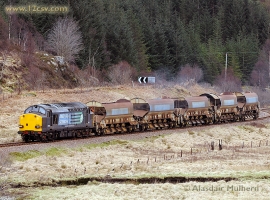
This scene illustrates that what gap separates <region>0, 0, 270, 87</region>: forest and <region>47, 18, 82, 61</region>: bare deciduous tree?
1.43 metres

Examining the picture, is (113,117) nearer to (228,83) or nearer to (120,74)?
(120,74)

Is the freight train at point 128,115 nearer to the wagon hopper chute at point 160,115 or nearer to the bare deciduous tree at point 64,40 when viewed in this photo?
the wagon hopper chute at point 160,115

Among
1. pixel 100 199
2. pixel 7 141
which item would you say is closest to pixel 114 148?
pixel 7 141

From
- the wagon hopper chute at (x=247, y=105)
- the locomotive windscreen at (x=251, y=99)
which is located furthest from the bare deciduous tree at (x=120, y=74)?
the locomotive windscreen at (x=251, y=99)

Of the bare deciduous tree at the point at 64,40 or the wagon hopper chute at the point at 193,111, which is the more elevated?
the bare deciduous tree at the point at 64,40

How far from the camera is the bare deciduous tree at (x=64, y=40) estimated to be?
7575 cm

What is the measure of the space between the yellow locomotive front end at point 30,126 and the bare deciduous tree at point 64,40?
121 ft

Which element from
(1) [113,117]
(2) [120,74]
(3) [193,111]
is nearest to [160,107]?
(3) [193,111]

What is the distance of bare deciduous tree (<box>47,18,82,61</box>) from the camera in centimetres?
7575

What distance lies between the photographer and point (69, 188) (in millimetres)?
26859

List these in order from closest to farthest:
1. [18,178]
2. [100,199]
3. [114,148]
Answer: [100,199] → [18,178] → [114,148]

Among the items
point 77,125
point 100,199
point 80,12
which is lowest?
point 100,199

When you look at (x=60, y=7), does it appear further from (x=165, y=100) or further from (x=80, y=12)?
(x=165, y=100)

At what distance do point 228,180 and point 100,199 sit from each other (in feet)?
26.6
